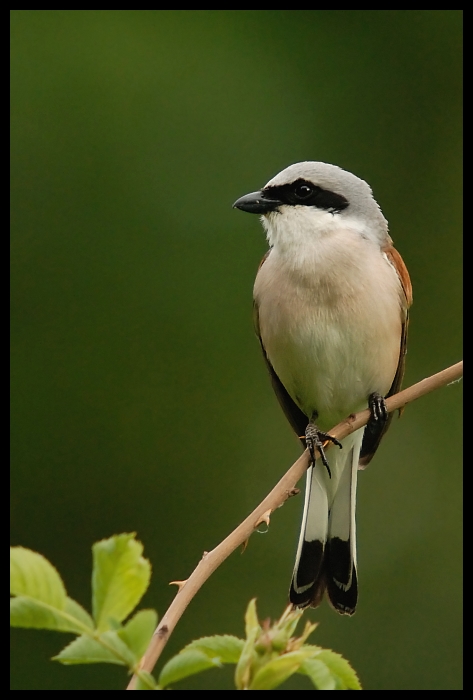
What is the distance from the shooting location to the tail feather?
10.0 ft

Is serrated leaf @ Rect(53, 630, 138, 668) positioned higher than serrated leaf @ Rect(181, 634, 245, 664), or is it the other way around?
serrated leaf @ Rect(53, 630, 138, 668)

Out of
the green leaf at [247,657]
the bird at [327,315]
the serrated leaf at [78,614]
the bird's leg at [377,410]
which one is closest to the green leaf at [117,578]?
the serrated leaf at [78,614]

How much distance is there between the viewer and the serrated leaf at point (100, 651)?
94 centimetres

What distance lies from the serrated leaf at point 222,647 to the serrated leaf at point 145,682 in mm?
68

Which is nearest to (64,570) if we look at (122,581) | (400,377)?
(400,377)

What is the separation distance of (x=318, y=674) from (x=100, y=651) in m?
0.27

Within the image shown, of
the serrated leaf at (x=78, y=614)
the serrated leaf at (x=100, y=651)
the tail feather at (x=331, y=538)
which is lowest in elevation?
the tail feather at (x=331, y=538)

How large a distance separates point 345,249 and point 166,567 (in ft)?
12.2

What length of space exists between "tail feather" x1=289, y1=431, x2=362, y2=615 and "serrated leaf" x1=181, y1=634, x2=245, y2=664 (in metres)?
1.92

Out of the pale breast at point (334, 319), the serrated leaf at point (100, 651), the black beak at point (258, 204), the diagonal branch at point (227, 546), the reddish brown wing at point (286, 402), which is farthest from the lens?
the reddish brown wing at point (286, 402)

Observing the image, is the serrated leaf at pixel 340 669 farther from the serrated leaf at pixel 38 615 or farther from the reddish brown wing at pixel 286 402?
the reddish brown wing at pixel 286 402

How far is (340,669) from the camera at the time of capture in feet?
3.57

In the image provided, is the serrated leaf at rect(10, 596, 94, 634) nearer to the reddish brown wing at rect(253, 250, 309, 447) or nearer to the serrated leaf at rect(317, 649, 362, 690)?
the serrated leaf at rect(317, 649, 362, 690)

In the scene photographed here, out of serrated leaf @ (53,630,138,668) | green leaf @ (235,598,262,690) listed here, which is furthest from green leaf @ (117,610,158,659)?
green leaf @ (235,598,262,690)
